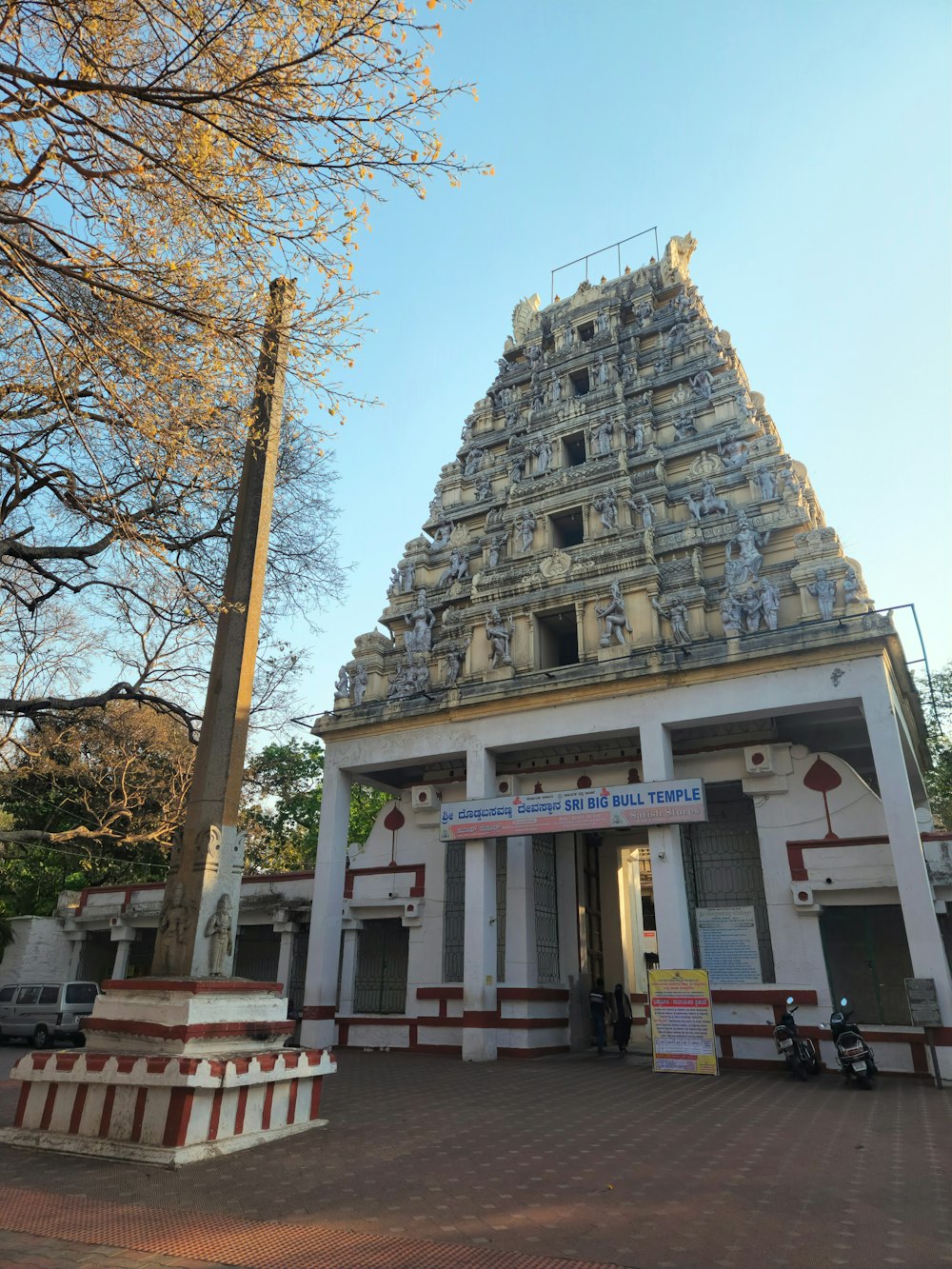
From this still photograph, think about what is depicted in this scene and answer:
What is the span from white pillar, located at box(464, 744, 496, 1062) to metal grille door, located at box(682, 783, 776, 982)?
3.53 meters

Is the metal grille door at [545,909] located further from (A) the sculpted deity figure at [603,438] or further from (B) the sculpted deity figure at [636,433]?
(B) the sculpted deity figure at [636,433]

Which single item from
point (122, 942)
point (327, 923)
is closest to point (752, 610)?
point (327, 923)

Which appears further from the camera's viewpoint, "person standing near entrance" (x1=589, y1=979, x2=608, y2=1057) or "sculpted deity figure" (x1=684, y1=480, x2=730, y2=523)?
"sculpted deity figure" (x1=684, y1=480, x2=730, y2=523)

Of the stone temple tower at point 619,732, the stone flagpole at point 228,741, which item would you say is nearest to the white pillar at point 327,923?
the stone temple tower at point 619,732

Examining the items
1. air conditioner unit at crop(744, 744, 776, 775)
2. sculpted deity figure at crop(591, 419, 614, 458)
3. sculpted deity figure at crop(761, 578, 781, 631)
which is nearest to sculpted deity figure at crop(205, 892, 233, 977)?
sculpted deity figure at crop(761, 578, 781, 631)

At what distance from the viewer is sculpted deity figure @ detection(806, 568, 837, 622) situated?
13.1 metres

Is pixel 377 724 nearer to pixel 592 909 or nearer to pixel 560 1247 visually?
pixel 592 909

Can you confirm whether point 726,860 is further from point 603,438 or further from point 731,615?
point 603,438

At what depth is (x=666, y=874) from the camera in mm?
12797

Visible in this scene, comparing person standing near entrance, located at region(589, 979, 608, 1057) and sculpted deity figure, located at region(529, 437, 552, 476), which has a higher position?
sculpted deity figure, located at region(529, 437, 552, 476)

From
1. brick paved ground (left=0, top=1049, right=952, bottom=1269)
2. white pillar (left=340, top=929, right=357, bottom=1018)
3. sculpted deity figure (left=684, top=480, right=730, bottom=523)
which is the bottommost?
brick paved ground (left=0, top=1049, right=952, bottom=1269)

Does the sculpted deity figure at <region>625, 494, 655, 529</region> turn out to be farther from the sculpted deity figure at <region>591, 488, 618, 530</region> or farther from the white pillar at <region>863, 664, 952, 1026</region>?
the white pillar at <region>863, 664, 952, 1026</region>

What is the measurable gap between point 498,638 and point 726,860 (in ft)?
19.8

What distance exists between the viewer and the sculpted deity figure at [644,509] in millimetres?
16141
